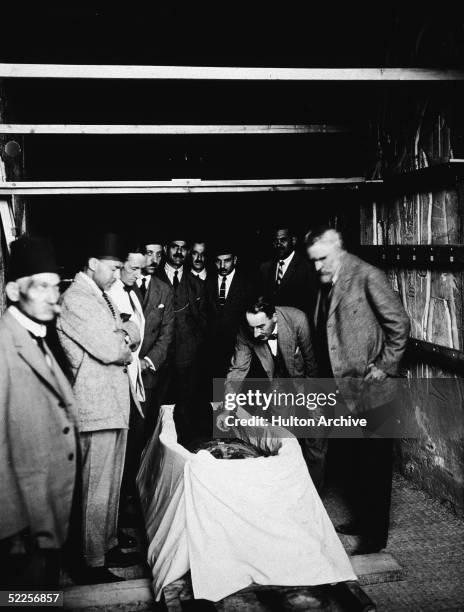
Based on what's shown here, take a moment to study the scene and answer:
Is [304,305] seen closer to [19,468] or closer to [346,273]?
[346,273]

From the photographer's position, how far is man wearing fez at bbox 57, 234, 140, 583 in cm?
379

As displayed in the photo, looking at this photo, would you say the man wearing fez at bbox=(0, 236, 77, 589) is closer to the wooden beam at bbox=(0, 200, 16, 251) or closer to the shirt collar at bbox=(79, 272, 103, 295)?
the shirt collar at bbox=(79, 272, 103, 295)

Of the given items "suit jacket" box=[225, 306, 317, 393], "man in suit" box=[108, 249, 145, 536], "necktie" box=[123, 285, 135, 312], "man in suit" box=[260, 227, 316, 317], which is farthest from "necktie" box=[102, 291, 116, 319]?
"man in suit" box=[260, 227, 316, 317]

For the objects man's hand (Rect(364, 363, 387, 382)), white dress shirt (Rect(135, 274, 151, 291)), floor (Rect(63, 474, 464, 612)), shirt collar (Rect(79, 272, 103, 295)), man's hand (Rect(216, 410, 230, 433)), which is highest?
white dress shirt (Rect(135, 274, 151, 291))

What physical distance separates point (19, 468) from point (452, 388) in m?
3.42

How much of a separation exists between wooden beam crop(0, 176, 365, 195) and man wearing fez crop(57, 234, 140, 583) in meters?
1.35

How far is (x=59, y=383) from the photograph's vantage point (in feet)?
10.1

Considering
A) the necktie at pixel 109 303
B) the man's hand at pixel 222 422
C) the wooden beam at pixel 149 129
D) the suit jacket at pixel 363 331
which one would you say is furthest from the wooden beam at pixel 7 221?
the suit jacket at pixel 363 331

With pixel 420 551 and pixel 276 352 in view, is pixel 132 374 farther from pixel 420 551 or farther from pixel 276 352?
pixel 420 551

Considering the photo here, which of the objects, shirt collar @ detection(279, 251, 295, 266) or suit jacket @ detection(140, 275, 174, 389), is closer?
suit jacket @ detection(140, 275, 174, 389)

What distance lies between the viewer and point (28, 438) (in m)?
2.88

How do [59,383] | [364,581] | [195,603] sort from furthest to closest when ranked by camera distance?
[364,581] → [195,603] → [59,383]

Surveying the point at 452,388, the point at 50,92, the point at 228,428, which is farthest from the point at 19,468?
the point at 50,92

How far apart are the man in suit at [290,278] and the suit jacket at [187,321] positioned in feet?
2.60
